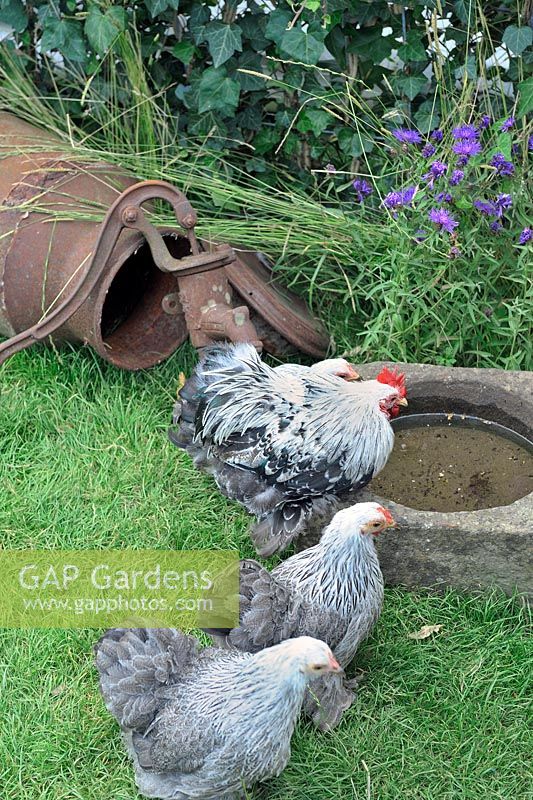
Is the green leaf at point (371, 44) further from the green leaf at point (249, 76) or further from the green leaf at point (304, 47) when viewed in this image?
the green leaf at point (249, 76)

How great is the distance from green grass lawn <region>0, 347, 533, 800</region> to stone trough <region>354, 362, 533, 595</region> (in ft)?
0.27

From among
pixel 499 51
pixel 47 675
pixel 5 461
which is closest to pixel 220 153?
pixel 499 51

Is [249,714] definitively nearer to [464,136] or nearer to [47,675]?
[47,675]

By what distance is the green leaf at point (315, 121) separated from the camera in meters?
4.36

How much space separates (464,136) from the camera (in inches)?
143

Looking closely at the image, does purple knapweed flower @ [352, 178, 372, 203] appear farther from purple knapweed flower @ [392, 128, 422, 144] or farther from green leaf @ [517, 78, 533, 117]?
green leaf @ [517, 78, 533, 117]

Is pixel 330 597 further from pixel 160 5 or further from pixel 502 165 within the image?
pixel 160 5

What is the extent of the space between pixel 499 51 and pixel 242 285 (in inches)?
68.6

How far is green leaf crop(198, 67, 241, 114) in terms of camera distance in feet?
14.3

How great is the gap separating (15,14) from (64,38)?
33 cm

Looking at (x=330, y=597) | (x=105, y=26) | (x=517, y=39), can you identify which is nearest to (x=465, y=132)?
(x=517, y=39)

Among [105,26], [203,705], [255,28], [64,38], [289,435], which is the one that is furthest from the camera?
[64,38]

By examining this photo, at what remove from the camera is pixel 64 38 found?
451cm

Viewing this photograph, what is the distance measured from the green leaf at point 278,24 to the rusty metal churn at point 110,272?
877 millimetres
